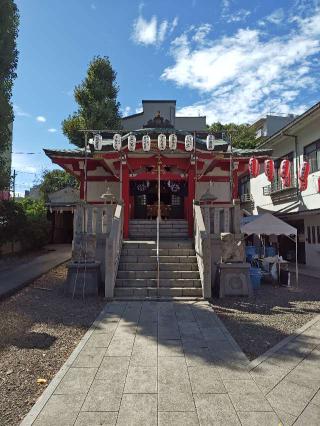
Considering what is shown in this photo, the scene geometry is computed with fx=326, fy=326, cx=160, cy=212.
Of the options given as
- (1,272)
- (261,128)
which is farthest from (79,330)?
(261,128)

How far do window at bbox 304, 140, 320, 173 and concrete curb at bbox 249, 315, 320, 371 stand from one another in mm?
10649

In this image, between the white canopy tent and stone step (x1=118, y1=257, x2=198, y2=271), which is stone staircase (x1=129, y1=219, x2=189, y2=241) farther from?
stone step (x1=118, y1=257, x2=198, y2=271)

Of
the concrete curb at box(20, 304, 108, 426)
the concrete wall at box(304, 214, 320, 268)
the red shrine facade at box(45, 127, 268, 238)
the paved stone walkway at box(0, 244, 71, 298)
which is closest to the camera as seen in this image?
the concrete curb at box(20, 304, 108, 426)

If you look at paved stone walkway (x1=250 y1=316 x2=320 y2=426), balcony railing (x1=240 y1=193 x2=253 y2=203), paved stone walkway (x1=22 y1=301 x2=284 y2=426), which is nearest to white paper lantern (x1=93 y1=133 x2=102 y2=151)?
paved stone walkway (x1=22 y1=301 x2=284 y2=426)

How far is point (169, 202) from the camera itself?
1800cm

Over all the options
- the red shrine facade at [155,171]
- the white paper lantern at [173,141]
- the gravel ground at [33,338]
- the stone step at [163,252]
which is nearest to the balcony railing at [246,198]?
the red shrine facade at [155,171]

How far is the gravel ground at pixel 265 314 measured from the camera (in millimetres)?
5637

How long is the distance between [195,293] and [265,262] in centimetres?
475

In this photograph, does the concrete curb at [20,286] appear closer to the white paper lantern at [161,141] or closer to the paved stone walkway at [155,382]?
the paved stone walkway at [155,382]

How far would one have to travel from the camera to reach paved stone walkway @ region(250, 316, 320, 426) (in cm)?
336

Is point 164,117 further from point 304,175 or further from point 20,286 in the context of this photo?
point 20,286

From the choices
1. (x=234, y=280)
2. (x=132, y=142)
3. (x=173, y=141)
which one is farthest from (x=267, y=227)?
(x=132, y=142)

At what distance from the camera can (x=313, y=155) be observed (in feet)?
53.3

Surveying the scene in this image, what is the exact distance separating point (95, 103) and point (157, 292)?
52.5ft
